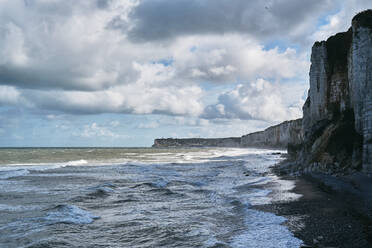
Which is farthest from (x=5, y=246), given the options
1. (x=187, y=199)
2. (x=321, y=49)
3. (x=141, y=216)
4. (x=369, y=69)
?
(x=321, y=49)

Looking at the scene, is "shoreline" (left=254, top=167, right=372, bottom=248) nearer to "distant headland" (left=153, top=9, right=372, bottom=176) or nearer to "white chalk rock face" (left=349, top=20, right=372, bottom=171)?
"white chalk rock face" (left=349, top=20, right=372, bottom=171)

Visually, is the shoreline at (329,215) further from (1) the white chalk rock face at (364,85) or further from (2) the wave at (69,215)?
(2) the wave at (69,215)

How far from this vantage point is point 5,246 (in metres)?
7.72

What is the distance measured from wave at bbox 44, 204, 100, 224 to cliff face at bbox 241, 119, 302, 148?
1464 inches

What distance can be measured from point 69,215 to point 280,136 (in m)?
83.1

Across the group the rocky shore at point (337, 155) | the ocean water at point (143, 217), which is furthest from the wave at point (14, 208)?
the rocky shore at point (337, 155)

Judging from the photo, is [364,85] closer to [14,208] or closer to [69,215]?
[69,215]

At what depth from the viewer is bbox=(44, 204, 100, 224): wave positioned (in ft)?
33.1

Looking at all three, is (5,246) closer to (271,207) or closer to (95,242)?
(95,242)

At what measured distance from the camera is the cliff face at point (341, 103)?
1528 centimetres

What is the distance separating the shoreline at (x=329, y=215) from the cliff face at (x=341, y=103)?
2.69 m

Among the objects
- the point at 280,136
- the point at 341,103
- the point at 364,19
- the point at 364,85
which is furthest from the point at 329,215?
the point at 280,136

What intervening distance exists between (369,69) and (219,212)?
10.4m

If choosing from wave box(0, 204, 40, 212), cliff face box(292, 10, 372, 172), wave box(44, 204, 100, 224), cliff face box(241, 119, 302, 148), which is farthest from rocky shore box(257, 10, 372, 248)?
cliff face box(241, 119, 302, 148)
